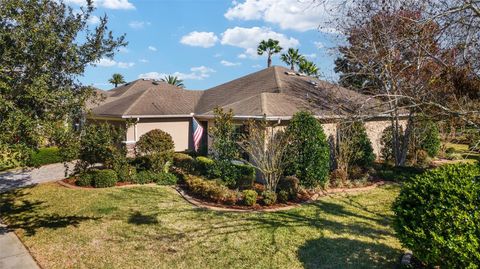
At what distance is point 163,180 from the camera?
52.9ft

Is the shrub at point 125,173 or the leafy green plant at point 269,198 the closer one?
the leafy green plant at point 269,198

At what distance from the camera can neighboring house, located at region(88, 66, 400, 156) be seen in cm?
1867

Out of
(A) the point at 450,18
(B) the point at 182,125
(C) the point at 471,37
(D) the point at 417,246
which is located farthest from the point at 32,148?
(B) the point at 182,125

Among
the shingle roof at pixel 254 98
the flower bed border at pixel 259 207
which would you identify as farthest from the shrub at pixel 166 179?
the shingle roof at pixel 254 98

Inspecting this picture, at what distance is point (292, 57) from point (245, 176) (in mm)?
33025

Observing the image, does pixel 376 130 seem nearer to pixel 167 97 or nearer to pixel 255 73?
pixel 255 73

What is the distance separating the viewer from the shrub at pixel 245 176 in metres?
14.9

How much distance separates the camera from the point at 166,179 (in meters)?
16.2

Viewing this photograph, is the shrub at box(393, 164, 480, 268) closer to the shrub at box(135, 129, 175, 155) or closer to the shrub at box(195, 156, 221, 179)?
the shrub at box(195, 156, 221, 179)

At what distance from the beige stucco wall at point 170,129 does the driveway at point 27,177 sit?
15.8ft

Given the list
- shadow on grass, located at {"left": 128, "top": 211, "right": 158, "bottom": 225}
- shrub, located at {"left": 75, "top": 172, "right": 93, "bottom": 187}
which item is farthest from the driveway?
shadow on grass, located at {"left": 128, "top": 211, "right": 158, "bottom": 225}

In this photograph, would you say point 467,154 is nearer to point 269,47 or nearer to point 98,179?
point 98,179

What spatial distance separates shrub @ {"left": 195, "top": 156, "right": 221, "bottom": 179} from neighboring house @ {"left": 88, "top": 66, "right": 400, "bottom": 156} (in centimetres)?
278

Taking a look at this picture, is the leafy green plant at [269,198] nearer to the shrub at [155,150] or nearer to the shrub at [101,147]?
the shrub at [155,150]
